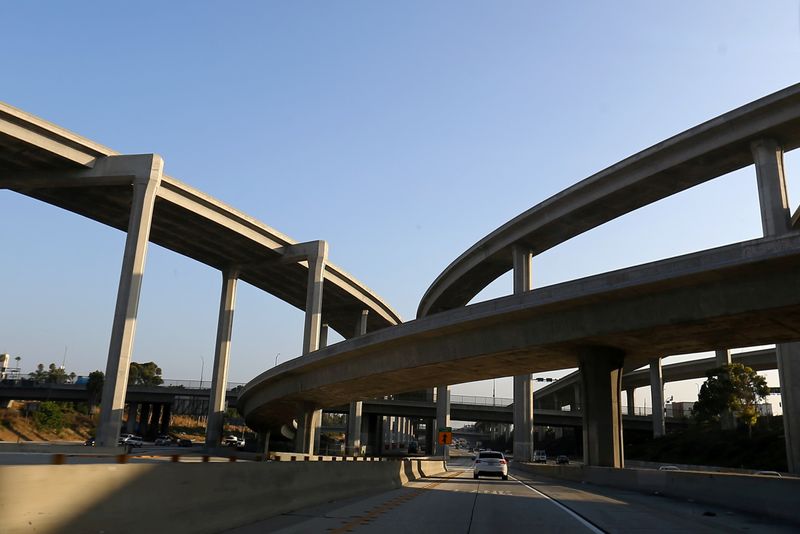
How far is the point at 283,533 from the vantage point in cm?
1045

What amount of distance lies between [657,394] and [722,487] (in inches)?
3356

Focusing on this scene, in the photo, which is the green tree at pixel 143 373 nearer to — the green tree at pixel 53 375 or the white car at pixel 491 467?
the green tree at pixel 53 375

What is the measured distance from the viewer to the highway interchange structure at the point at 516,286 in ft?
82.8

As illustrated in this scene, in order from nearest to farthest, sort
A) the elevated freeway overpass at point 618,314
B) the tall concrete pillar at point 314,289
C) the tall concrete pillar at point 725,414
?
the elevated freeway overpass at point 618,314 → the tall concrete pillar at point 314,289 → the tall concrete pillar at point 725,414

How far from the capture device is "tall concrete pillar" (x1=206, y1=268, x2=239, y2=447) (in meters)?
66.2

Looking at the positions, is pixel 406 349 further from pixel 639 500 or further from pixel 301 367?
pixel 639 500

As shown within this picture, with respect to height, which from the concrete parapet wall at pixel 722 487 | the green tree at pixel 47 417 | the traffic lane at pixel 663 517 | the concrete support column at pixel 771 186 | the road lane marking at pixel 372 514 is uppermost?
the concrete support column at pixel 771 186

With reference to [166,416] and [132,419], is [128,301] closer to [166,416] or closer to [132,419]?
[132,419]

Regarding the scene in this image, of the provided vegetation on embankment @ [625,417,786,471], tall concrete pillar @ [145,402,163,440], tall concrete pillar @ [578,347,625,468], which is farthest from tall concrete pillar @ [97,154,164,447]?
tall concrete pillar @ [145,402,163,440]

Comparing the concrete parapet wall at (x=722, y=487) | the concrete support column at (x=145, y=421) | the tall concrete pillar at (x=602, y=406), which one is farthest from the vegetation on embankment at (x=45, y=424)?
the concrete parapet wall at (x=722, y=487)

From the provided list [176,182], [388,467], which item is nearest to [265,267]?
[176,182]

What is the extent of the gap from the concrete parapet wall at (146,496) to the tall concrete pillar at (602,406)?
19.7m

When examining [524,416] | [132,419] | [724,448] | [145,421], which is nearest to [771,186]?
[524,416]

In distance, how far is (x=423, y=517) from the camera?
44.6 feet
